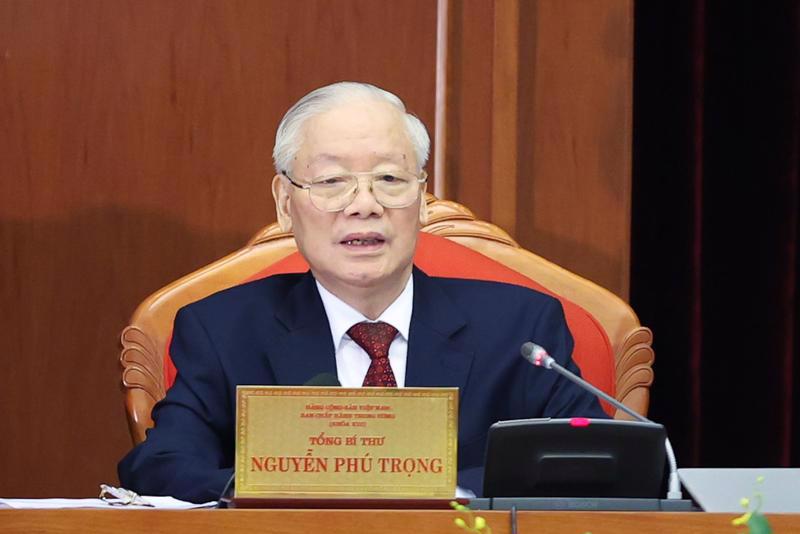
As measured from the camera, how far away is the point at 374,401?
5.63ft

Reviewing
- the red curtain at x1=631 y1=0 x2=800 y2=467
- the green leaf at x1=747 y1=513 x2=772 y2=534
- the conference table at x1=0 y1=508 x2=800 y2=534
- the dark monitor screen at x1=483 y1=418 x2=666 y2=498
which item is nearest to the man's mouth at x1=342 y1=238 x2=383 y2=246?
the dark monitor screen at x1=483 y1=418 x2=666 y2=498

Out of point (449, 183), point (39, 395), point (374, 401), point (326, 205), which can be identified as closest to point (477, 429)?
point (326, 205)

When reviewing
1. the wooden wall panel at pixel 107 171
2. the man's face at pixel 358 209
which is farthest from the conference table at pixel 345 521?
the wooden wall panel at pixel 107 171

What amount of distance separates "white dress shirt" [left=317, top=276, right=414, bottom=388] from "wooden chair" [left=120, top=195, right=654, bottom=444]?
0.77 feet

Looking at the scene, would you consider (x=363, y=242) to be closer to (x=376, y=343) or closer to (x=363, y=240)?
(x=363, y=240)

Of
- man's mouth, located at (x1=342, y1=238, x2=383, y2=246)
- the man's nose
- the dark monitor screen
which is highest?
the man's nose

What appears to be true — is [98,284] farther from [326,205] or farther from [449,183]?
[326,205]

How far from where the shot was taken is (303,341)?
2.49 metres

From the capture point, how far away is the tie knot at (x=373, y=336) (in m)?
2.48

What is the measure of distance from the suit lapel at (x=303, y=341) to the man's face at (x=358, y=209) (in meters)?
0.08

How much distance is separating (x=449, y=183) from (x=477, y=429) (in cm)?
123

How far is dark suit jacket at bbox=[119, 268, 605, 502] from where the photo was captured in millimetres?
2430

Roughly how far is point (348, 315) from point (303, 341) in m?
0.09

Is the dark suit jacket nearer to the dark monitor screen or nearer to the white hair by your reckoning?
the white hair
